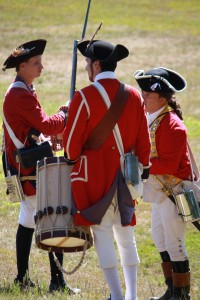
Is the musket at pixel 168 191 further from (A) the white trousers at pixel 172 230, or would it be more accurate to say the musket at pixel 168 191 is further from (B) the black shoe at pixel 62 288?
(B) the black shoe at pixel 62 288

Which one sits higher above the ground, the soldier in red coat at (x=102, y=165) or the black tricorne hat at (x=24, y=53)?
the black tricorne hat at (x=24, y=53)

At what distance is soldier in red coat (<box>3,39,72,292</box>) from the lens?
7.43 meters

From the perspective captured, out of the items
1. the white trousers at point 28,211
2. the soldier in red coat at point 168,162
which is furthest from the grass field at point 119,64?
the white trousers at point 28,211

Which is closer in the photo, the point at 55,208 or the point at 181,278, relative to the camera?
the point at 55,208

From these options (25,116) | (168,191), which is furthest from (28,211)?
(168,191)

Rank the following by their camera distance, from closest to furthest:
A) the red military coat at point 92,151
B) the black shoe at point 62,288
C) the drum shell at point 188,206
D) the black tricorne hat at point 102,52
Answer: the red military coat at point 92,151 < the black tricorne hat at point 102,52 < the drum shell at point 188,206 < the black shoe at point 62,288

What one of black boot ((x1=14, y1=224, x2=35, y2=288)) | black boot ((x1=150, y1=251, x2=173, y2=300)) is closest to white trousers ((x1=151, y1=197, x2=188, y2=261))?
black boot ((x1=150, y1=251, x2=173, y2=300))

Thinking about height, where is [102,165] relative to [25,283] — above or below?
above

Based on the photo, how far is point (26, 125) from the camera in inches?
295

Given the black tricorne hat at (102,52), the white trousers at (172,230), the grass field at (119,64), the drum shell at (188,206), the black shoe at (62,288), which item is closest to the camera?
the black tricorne hat at (102,52)

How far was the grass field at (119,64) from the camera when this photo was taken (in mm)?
8695

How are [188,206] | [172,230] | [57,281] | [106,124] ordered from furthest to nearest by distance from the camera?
[57,281], [172,230], [188,206], [106,124]

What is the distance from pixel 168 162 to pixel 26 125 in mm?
1277

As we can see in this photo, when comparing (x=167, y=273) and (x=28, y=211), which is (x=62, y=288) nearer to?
(x=28, y=211)
